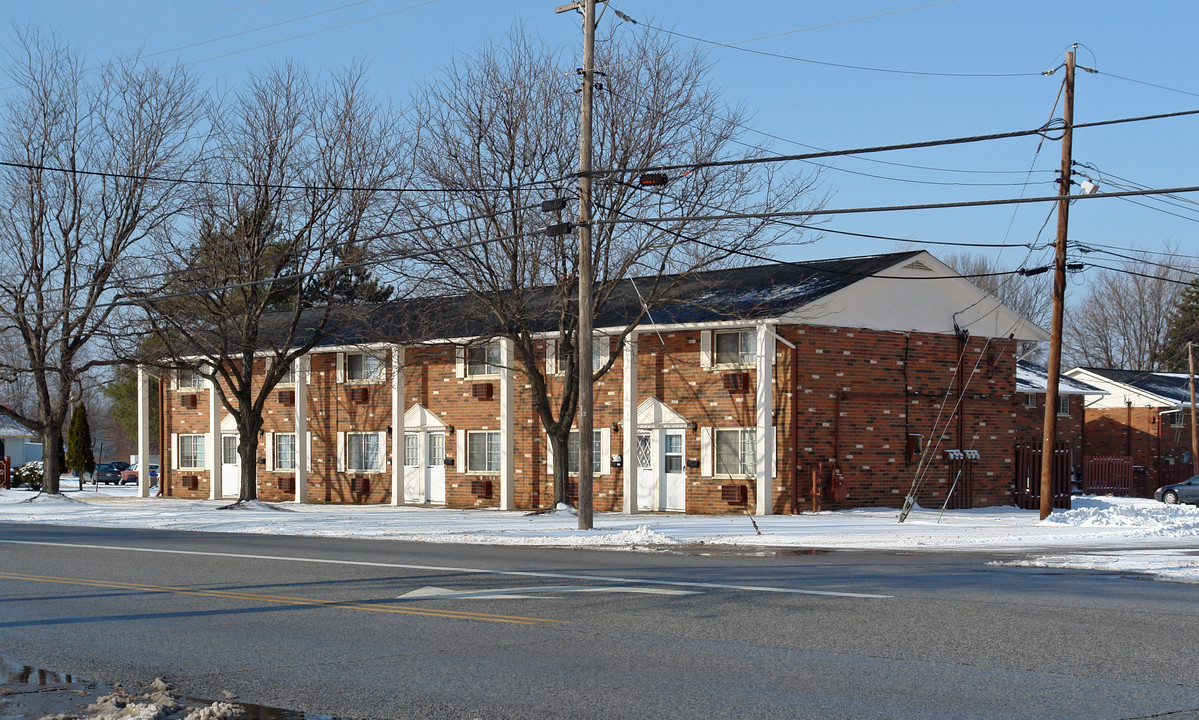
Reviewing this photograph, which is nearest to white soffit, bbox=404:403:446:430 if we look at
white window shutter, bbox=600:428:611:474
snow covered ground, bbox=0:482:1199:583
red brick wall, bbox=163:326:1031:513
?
red brick wall, bbox=163:326:1031:513

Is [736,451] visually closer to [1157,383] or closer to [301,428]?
[301,428]

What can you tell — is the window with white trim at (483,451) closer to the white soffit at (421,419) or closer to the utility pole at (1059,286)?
the white soffit at (421,419)

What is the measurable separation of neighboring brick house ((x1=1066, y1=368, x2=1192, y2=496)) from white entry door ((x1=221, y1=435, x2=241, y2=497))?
35.1m

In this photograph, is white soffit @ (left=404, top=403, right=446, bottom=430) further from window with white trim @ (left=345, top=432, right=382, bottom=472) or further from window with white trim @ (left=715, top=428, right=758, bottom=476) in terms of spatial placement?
window with white trim @ (left=715, top=428, right=758, bottom=476)

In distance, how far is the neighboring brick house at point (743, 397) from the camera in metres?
29.6

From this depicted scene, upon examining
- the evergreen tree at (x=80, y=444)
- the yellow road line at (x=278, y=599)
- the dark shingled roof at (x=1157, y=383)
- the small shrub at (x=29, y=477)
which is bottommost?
the small shrub at (x=29, y=477)

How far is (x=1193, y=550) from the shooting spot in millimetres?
19828

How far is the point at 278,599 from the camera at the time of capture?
12.5 metres

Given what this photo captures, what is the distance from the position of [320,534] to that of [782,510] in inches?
447

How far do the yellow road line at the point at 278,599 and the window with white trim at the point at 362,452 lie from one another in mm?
22507

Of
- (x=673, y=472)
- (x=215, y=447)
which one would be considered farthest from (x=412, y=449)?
(x=673, y=472)

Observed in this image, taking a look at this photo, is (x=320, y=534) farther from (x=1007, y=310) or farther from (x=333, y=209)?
(x=1007, y=310)

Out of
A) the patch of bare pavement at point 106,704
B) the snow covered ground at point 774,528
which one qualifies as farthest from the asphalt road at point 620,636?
the snow covered ground at point 774,528

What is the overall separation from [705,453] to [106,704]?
23.9 meters
